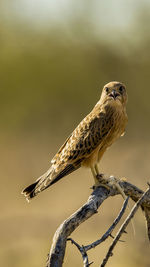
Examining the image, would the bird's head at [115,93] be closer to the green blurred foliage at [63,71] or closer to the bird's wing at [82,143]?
the bird's wing at [82,143]

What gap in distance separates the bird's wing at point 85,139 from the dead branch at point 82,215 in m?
0.27

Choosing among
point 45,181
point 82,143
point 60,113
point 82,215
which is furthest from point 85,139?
point 60,113

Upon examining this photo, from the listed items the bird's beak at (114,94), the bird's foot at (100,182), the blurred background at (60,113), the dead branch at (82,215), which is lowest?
the dead branch at (82,215)

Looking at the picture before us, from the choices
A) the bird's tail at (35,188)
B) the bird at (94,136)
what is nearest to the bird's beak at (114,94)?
the bird at (94,136)

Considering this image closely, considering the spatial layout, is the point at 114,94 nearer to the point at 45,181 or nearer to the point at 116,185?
the point at 45,181

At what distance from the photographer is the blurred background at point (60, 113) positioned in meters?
8.73

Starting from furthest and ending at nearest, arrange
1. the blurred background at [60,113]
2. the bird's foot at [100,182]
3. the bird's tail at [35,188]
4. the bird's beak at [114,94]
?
the blurred background at [60,113] → the bird's beak at [114,94] → the bird's tail at [35,188] → the bird's foot at [100,182]

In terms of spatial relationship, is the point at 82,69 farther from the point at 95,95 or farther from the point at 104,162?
the point at 104,162

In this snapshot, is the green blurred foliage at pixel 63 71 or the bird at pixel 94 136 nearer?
the bird at pixel 94 136

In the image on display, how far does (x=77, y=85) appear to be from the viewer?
56.6 feet

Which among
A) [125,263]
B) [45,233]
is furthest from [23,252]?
[125,263]

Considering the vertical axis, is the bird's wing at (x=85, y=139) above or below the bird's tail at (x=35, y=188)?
above

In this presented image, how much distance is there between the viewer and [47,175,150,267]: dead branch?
2617mm

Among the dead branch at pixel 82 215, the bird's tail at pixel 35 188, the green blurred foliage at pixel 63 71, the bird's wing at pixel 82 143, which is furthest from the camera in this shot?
the green blurred foliage at pixel 63 71
